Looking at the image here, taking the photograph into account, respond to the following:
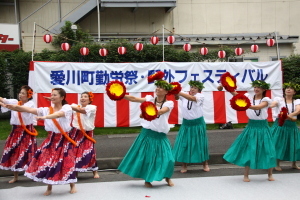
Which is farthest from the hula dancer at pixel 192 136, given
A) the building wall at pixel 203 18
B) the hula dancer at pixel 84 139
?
the building wall at pixel 203 18

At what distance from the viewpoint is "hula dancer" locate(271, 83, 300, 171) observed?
7363mm

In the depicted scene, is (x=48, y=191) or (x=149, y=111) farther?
(x=48, y=191)

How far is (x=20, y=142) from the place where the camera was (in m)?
6.86

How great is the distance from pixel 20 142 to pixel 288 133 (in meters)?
4.94

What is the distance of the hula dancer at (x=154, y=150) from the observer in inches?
239

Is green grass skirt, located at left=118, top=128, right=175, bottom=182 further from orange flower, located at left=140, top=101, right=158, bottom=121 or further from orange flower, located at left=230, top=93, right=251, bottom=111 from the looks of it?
orange flower, located at left=230, top=93, right=251, bottom=111

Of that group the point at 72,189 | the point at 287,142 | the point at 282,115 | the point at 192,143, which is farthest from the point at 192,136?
the point at 72,189

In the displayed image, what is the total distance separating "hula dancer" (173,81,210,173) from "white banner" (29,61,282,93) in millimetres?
3498

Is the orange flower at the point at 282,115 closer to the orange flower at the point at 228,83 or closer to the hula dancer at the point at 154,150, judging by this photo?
the orange flower at the point at 228,83

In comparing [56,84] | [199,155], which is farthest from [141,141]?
[56,84]

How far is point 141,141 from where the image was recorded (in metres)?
6.23

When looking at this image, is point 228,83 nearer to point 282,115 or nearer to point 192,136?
point 282,115

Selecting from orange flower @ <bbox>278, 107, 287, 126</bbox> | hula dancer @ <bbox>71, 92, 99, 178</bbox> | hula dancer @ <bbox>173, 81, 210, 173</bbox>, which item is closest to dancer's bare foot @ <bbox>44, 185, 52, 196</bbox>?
hula dancer @ <bbox>71, 92, 99, 178</bbox>

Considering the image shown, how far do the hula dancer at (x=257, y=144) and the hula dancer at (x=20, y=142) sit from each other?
349cm
